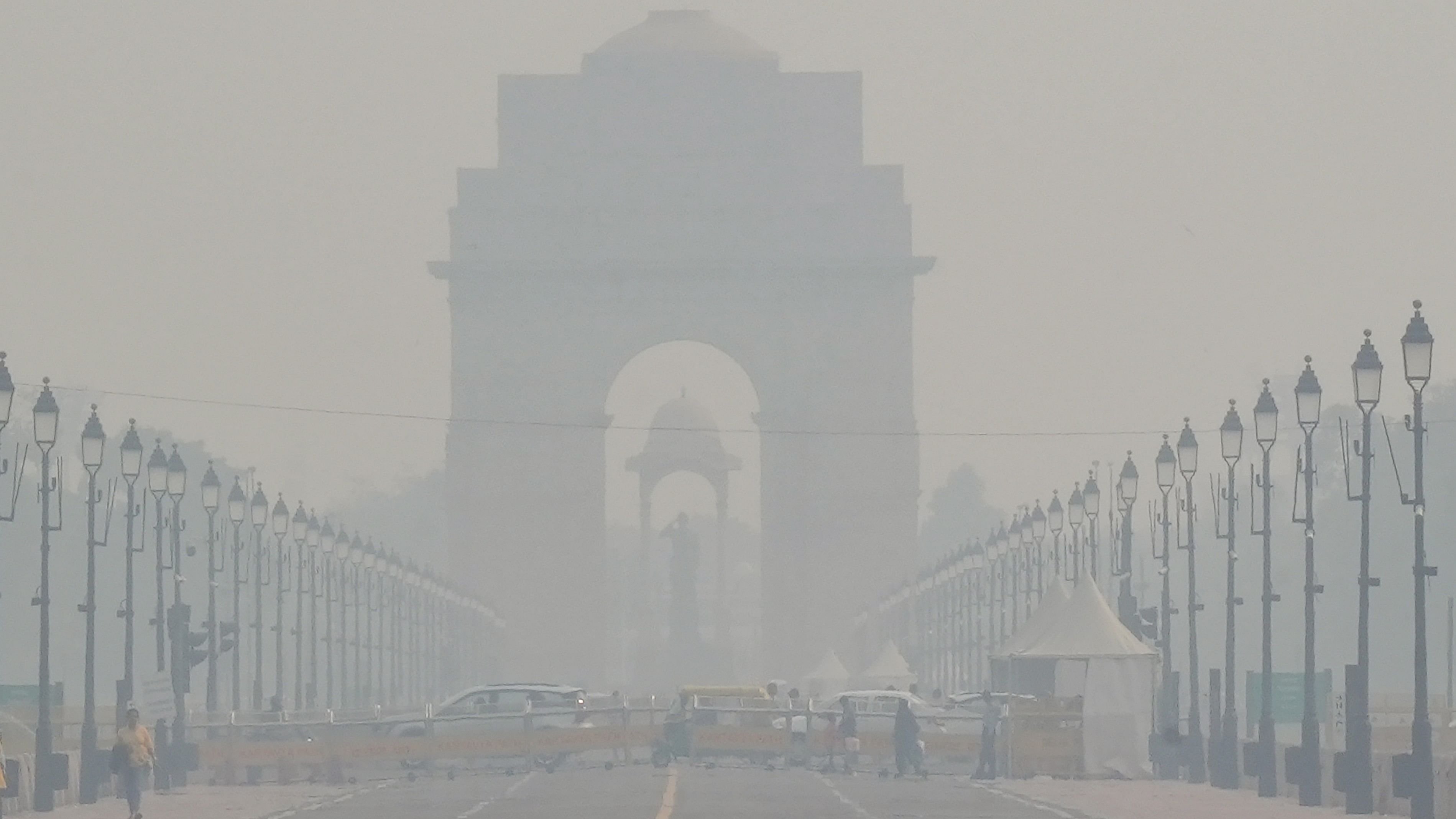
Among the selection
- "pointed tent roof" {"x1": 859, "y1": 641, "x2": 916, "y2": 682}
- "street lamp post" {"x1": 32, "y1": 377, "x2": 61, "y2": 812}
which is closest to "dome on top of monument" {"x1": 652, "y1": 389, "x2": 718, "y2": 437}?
"pointed tent roof" {"x1": 859, "y1": 641, "x2": 916, "y2": 682}

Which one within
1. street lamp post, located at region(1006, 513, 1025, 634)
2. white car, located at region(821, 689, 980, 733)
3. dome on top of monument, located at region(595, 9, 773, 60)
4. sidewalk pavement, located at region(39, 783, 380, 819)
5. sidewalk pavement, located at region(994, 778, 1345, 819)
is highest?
dome on top of monument, located at region(595, 9, 773, 60)

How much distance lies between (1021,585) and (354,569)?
4445 cm

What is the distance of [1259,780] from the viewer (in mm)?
43281

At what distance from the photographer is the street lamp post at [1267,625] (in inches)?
1689

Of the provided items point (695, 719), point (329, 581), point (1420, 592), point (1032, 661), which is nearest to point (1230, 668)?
point (1032, 661)

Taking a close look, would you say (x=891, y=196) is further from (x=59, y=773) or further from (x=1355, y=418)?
(x=59, y=773)

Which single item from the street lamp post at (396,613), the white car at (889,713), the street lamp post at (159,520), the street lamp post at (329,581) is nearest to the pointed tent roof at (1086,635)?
the white car at (889,713)

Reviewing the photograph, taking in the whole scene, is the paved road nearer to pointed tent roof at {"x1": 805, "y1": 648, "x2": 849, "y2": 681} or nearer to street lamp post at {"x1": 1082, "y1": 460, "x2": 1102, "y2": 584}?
street lamp post at {"x1": 1082, "y1": 460, "x2": 1102, "y2": 584}

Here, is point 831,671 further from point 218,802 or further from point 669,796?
point 669,796

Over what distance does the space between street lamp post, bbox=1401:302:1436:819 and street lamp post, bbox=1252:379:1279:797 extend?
21.4ft

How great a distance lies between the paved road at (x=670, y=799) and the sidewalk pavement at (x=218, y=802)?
45cm

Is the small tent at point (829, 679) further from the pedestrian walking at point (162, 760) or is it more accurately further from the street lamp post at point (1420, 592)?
the street lamp post at point (1420, 592)

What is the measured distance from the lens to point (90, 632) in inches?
1751

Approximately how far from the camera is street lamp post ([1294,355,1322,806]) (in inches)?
1553
